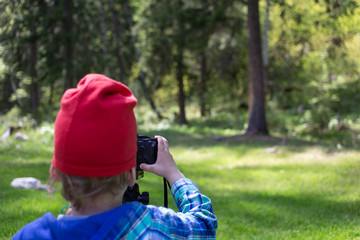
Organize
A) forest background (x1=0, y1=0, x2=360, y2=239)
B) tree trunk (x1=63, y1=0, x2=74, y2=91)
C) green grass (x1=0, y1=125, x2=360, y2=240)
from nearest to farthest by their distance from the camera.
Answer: green grass (x1=0, y1=125, x2=360, y2=240), forest background (x1=0, y1=0, x2=360, y2=239), tree trunk (x1=63, y1=0, x2=74, y2=91)

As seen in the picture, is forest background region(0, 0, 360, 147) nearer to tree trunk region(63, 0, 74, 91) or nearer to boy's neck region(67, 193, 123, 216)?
tree trunk region(63, 0, 74, 91)

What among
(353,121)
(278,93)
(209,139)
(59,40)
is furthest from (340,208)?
(59,40)

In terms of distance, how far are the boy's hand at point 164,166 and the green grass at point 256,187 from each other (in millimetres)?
530

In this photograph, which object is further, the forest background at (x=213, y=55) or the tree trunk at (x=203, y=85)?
the tree trunk at (x=203, y=85)

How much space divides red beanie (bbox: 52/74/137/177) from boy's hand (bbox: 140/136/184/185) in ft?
1.53

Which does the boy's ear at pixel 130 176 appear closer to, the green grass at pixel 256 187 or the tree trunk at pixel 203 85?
the green grass at pixel 256 187

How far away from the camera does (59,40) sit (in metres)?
20.6

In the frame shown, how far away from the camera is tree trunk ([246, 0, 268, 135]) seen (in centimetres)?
1237

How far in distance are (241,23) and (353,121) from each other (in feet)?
18.7

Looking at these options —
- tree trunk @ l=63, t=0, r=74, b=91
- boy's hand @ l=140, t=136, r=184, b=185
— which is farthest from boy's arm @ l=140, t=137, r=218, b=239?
tree trunk @ l=63, t=0, r=74, b=91

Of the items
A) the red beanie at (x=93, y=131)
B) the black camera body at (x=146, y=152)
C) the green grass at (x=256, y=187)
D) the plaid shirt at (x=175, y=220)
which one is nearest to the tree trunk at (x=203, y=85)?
the green grass at (x=256, y=187)

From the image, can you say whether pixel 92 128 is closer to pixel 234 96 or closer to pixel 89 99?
pixel 89 99

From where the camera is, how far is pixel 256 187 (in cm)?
722

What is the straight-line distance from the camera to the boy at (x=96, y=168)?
1410 mm
